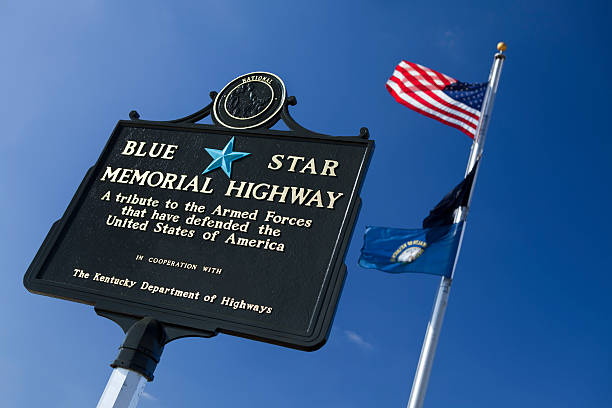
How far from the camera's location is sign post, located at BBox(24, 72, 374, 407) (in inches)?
191

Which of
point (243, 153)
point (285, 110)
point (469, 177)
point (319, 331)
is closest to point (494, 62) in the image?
point (469, 177)

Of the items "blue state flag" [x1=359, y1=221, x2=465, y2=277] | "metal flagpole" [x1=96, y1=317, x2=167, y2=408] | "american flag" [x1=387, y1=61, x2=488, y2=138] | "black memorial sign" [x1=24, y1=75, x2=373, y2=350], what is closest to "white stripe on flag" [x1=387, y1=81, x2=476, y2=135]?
"american flag" [x1=387, y1=61, x2=488, y2=138]

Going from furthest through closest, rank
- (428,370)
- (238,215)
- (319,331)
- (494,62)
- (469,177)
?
(494,62) → (469,177) → (428,370) → (238,215) → (319,331)

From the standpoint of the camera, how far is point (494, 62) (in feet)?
32.0

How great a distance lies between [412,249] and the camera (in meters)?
8.29

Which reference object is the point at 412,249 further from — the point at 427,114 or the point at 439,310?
the point at 427,114

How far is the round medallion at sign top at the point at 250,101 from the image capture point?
636 centimetres

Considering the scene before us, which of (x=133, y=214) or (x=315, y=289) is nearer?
(x=315, y=289)

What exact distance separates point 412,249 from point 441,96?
278cm

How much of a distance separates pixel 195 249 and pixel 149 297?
0.60 meters

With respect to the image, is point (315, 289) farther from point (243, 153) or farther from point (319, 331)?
point (243, 153)

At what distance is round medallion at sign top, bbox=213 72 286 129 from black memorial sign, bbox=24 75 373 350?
0.36 ft

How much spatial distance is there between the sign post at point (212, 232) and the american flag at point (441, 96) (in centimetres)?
368

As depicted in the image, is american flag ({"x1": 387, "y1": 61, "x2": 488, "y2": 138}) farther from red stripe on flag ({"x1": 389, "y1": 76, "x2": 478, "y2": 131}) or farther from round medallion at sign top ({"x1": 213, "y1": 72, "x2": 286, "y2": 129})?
round medallion at sign top ({"x1": 213, "y1": 72, "x2": 286, "y2": 129})
